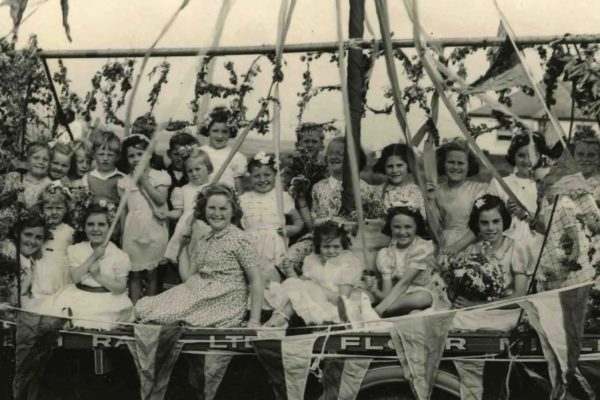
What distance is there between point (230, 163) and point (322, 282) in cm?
142

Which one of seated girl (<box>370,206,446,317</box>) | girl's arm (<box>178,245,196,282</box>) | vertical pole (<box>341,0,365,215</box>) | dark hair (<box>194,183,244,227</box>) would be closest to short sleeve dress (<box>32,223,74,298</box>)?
girl's arm (<box>178,245,196,282</box>)

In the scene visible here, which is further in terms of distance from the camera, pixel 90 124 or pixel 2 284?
pixel 90 124

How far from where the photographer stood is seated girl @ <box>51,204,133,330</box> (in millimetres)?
6254

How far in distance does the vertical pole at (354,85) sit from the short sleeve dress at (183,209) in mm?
1002

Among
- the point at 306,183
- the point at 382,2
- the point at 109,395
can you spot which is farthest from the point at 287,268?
the point at 382,2

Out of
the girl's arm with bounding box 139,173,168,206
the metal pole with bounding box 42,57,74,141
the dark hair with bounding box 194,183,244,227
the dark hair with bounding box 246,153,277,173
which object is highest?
the metal pole with bounding box 42,57,74,141

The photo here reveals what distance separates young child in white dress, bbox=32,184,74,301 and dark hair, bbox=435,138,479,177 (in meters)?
2.50

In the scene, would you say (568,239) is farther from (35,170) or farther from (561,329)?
(35,170)

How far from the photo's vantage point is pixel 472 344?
5578 mm

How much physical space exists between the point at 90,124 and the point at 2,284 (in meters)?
1.55

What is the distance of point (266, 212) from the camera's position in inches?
269

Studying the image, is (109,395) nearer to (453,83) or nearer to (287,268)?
(287,268)

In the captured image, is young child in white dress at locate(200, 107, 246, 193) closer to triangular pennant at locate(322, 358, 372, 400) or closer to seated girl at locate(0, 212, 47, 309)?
seated girl at locate(0, 212, 47, 309)

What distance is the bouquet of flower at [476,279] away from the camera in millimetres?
5840
